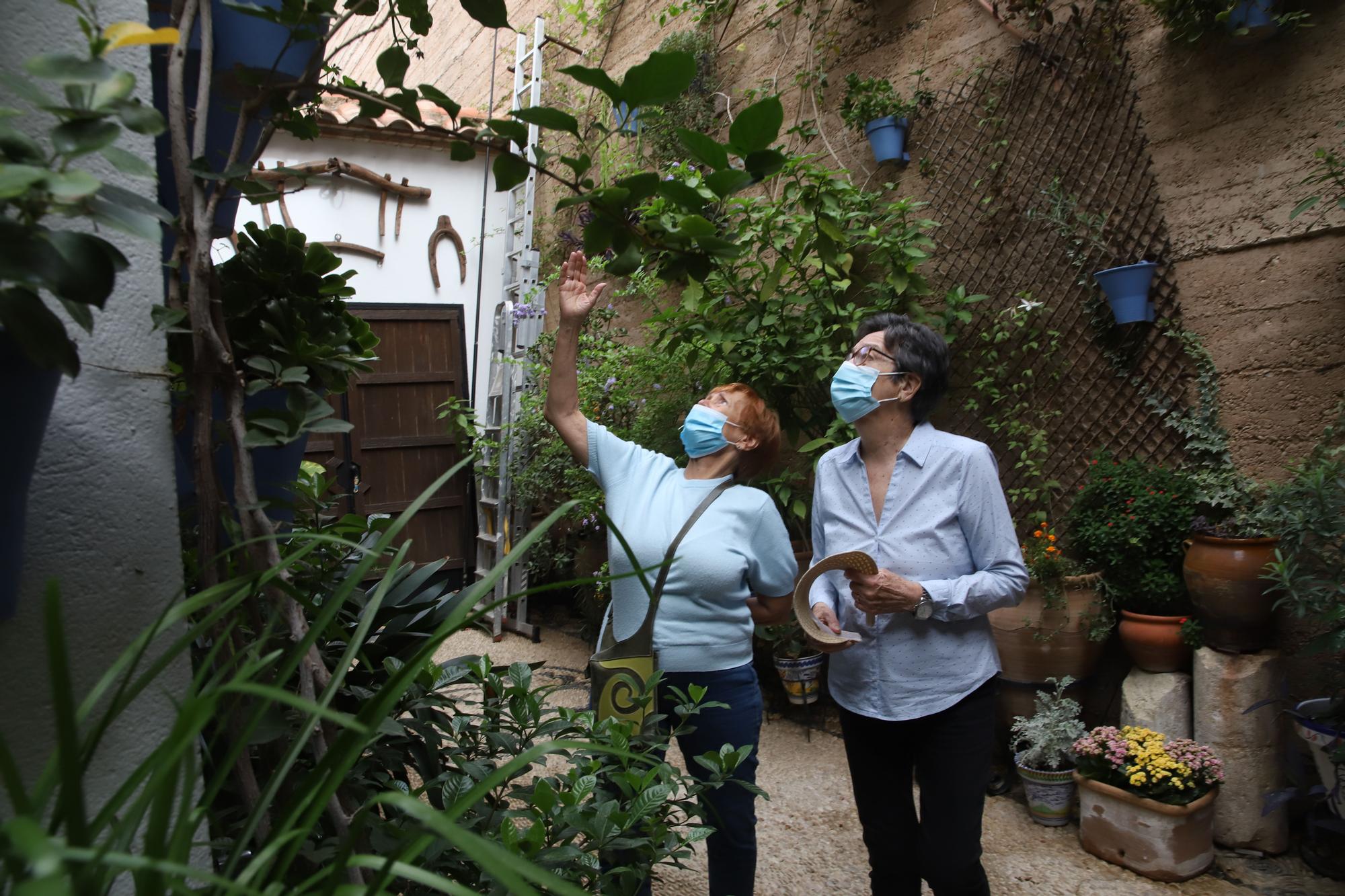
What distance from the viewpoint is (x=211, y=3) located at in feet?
3.38

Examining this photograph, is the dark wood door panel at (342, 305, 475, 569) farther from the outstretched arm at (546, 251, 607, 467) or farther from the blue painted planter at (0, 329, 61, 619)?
the blue painted planter at (0, 329, 61, 619)

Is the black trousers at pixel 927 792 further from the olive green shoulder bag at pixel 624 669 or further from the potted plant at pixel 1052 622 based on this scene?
the potted plant at pixel 1052 622

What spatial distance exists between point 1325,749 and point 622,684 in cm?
203

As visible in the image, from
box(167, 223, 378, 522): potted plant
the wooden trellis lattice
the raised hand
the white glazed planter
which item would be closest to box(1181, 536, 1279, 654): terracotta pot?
the white glazed planter

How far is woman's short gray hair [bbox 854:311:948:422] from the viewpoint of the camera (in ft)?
7.14

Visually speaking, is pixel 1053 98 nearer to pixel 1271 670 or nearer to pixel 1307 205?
pixel 1307 205

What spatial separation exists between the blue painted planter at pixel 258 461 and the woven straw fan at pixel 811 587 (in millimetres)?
1097

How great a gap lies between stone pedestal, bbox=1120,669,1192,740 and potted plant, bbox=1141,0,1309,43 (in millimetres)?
2069

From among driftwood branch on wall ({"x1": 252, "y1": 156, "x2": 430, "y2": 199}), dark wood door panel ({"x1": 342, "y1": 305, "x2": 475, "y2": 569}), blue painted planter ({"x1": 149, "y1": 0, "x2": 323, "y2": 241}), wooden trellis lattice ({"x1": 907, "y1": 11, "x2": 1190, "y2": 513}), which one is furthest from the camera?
dark wood door panel ({"x1": 342, "y1": 305, "x2": 475, "y2": 569})

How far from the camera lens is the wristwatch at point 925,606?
194 cm

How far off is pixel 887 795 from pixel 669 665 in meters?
0.58

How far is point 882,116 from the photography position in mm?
4039

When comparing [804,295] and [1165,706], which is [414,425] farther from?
[1165,706]

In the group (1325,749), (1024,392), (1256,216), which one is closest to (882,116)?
(1024,392)
